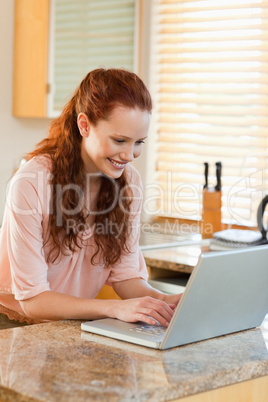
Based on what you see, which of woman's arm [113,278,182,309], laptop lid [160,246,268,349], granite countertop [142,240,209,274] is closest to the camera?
laptop lid [160,246,268,349]

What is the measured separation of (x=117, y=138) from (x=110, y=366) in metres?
0.64

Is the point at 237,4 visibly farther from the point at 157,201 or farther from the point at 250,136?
the point at 157,201

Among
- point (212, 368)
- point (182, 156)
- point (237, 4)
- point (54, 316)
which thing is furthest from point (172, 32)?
point (212, 368)

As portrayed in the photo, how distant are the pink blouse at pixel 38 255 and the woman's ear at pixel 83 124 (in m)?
0.13

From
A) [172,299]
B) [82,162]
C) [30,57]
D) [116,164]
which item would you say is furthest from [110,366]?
[30,57]

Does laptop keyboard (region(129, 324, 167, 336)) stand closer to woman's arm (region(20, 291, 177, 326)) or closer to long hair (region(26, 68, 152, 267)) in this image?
woman's arm (region(20, 291, 177, 326))

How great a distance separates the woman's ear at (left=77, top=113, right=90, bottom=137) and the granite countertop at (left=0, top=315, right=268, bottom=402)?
1.75ft

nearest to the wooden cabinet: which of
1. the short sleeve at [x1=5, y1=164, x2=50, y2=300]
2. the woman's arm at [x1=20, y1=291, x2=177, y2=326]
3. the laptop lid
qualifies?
the short sleeve at [x1=5, y1=164, x2=50, y2=300]

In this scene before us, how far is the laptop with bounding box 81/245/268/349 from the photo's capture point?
1.30 meters

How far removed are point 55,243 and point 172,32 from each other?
2.20 meters

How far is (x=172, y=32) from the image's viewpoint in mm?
3676

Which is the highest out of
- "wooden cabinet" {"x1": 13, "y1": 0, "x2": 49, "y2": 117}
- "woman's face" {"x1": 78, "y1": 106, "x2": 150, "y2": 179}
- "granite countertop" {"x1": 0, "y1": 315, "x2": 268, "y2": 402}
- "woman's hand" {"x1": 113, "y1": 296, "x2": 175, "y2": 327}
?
"wooden cabinet" {"x1": 13, "y1": 0, "x2": 49, "y2": 117}

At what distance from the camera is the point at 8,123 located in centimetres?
352

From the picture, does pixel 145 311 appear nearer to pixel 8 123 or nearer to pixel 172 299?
pixel 172 299
